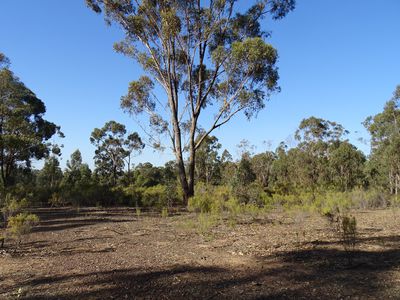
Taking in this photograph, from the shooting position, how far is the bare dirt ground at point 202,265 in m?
3.82

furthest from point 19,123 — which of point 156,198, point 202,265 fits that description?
point 202,265

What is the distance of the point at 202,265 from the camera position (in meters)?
4.94

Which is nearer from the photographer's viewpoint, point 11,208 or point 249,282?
point 249,282

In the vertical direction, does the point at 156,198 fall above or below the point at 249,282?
above

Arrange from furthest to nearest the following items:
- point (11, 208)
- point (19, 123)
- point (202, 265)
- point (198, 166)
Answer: point (198, 166) → point (19, 123) → point (11, 208) → point (202, 265)

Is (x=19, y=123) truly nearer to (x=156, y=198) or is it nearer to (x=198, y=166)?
(x=156, y=198)

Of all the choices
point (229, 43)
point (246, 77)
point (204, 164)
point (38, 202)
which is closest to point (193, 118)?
point (246, 77)

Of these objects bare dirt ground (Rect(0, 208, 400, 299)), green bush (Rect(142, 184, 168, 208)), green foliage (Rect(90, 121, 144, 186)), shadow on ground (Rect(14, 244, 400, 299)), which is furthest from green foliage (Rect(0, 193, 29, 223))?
green foliage (Rect(90, 121, 144, 186))

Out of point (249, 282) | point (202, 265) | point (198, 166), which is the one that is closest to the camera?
point (249, 282)

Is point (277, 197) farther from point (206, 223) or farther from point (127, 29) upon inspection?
point (127, 29)

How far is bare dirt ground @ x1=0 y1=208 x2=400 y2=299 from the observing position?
382cm

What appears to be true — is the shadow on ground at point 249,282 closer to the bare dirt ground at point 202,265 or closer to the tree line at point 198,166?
the bare dirt ground at point 202,265

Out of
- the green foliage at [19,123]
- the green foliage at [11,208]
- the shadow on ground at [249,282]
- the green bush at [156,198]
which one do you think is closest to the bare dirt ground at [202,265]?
the shadow on ground at [249,282]

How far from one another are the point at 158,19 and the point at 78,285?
14187 mm
